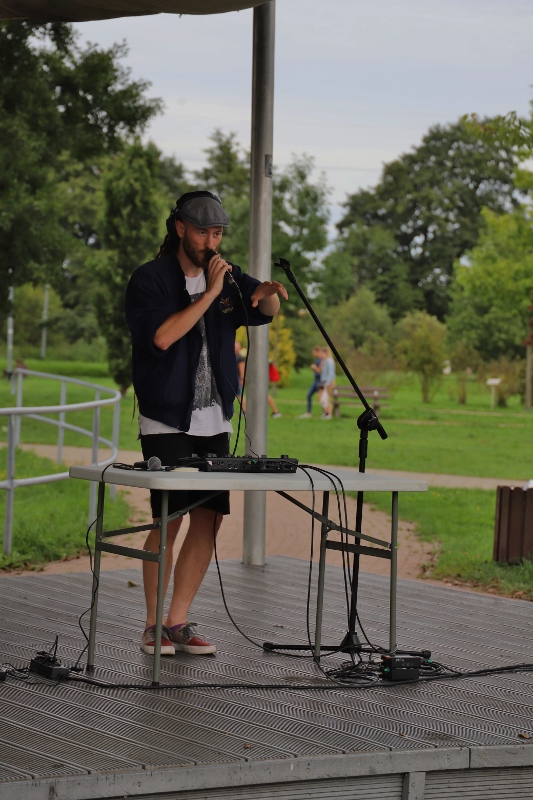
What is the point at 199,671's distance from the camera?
4453 millimetres

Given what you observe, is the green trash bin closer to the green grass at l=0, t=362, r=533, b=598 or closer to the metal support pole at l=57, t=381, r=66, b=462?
the green grass at l=0, t=362, r=533, b=598

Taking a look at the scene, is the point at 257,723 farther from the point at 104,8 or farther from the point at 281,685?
the point at 104,8

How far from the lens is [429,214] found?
5838cm

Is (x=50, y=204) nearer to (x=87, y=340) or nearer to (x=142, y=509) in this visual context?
(x=142, y=509)

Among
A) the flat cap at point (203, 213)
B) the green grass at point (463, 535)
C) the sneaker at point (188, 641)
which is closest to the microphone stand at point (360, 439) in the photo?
the flat cap at point (203, 213)

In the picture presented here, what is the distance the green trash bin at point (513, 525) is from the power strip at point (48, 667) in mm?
4412

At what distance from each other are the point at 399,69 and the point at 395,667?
54.8 metres

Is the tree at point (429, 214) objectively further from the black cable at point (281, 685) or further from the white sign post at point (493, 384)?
the black cable at point (281, 685)

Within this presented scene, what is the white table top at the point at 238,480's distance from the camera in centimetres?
401

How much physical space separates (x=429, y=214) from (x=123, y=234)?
112ft

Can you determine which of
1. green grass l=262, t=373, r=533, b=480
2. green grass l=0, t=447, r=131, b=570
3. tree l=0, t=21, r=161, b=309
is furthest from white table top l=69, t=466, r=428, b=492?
tree l=0, t=21, r=161, b=309

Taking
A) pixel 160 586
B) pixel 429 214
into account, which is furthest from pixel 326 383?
pixel 429 214

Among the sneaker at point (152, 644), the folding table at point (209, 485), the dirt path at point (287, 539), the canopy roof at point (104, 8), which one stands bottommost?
the dirt path at point (287, 539)

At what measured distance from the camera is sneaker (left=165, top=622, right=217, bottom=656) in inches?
186
